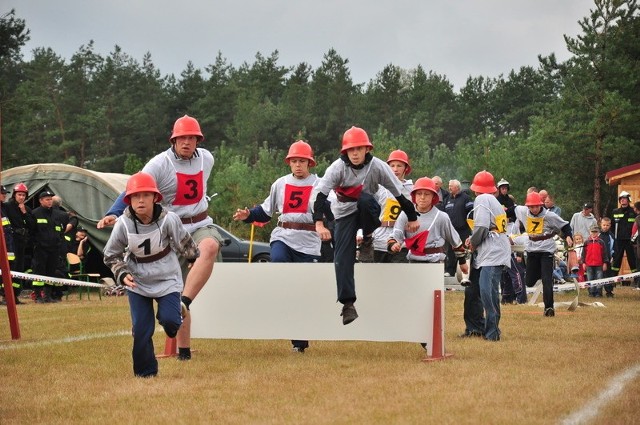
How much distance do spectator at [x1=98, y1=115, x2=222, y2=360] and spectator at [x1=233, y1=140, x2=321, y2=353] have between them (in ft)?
5.66

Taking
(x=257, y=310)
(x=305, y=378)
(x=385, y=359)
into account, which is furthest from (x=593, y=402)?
(x=257, y=310)

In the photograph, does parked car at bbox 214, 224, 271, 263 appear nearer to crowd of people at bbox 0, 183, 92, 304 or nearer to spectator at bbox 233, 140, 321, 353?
crowd of people at bbox 0, 183, 92, 304

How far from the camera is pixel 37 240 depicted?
2450cm

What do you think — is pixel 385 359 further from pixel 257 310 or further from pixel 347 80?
pixel 347 80

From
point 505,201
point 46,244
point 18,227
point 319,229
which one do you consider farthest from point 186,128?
point 46,244

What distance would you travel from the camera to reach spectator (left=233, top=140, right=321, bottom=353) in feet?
45.5

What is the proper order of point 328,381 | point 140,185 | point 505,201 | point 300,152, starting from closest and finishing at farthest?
point 328,381 < point 140,185 < point 300,152 < point 505,201

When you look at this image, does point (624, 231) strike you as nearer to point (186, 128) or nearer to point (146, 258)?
point (186, 128)

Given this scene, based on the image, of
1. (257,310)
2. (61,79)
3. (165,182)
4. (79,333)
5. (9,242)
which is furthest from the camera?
(61,79)

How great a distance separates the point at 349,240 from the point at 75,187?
62.2 feet

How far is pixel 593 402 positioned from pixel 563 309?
1267 cm

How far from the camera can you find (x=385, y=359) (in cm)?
1199

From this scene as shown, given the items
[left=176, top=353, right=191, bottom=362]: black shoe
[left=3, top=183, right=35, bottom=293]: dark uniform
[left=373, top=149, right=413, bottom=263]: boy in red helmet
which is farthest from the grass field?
[left=3, top=183, right=35, bottom=293]: dark uniform

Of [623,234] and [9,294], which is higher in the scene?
[623,234]
